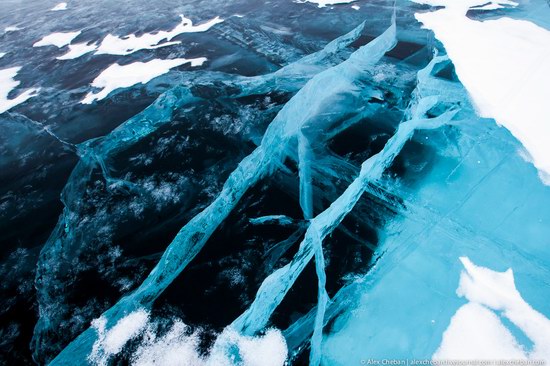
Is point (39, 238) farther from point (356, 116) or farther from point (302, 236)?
point (356, 116)

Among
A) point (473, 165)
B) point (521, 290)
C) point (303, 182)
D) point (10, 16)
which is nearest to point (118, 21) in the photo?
point (10, 16)

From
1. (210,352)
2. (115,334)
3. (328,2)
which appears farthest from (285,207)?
(328,2)

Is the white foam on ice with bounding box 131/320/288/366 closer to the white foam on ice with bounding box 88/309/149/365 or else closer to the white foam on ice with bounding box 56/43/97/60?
the white foam on ice with bounding box 88/309/149/365

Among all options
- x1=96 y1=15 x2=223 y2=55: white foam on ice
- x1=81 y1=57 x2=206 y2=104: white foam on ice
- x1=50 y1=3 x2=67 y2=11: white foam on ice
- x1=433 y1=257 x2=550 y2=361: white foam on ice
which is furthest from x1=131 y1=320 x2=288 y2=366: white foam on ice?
x1=50 y1=3 x2=67 y2=11: white foam on ice

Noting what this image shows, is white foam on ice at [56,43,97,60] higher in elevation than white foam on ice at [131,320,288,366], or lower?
higher

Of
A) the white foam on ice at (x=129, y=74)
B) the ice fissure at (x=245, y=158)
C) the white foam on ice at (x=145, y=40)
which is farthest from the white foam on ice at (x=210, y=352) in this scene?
the white foam on ice at (x=145, y=40)

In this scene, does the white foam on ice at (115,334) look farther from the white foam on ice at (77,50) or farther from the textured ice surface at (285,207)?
the white foam on ice at (77,50)
